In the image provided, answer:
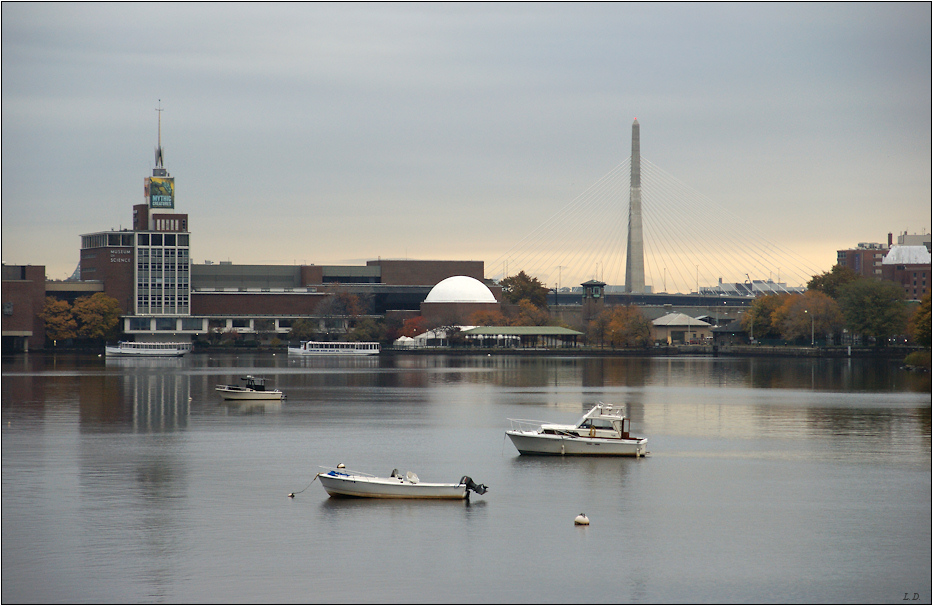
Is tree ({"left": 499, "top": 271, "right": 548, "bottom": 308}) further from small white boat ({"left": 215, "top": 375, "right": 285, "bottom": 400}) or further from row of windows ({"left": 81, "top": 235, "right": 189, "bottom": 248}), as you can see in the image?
small white boat ({"left": 215, "top": 375, "right": 285, "bottom": 400})

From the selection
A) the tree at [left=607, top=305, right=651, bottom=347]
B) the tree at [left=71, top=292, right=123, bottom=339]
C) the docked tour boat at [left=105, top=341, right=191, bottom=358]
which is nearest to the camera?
the docked tour boat at [left=105, top=341, right=191, bottom=358]

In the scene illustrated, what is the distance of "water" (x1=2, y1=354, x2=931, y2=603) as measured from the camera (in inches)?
748

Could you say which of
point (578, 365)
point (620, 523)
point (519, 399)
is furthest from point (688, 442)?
point (578, 365)

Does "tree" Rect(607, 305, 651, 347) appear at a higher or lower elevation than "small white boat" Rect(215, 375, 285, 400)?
higher

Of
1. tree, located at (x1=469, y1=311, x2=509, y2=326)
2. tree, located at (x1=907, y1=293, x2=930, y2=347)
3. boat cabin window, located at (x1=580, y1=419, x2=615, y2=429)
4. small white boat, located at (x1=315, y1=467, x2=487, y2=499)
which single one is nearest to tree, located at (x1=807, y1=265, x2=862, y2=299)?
tree, located at (x1=907, y1=293, x2=930, y2=347)

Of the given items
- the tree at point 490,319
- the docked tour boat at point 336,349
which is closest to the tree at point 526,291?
the tree at point 490,319

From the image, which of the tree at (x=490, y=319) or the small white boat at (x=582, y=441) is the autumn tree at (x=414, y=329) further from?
the small white boat at (x=582, y=441)

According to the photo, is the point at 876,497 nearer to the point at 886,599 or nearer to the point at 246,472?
the point at 886,599

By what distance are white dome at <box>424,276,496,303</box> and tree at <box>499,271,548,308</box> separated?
13.6ft

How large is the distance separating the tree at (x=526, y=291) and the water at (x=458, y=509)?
326 ft

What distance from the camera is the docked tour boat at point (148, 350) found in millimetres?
114119

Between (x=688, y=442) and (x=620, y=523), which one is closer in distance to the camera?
(x=620, y=523)

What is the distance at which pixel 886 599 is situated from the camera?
18391 mm

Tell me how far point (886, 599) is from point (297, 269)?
140493mm
